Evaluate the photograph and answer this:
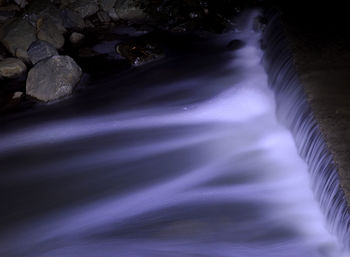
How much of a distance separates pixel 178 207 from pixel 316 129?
1.39 metres

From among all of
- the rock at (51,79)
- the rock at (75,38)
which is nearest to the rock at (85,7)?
the rock at (75,38)

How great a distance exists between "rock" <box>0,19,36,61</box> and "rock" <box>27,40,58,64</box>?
159 millimetres

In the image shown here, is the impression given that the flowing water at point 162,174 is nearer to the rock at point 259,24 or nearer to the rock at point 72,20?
the rock at point 259,24

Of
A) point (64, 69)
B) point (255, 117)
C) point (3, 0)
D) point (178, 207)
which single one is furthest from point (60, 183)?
point (3, 0)

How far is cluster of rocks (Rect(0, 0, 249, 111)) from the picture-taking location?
6.10 m

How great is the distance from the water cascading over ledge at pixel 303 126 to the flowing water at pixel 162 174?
6.5 inches

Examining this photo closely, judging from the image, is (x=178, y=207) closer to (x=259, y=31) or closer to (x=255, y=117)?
(x=255, y=117)

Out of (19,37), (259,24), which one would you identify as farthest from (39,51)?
(259,24)

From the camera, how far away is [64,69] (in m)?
6.08

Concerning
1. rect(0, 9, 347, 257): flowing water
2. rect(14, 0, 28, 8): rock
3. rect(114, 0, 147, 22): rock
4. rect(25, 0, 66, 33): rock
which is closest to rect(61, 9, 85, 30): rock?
rect(25, 0, 66, 33): rock

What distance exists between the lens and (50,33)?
7.16m

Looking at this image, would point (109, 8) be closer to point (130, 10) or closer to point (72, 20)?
point (130, 10)

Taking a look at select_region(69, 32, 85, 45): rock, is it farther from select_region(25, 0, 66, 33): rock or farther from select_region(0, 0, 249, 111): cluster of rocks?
select_region(25, 0, 66, 33): rock

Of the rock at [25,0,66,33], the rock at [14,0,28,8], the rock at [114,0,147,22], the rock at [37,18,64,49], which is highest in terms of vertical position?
the rock at [14,0,28,8]
